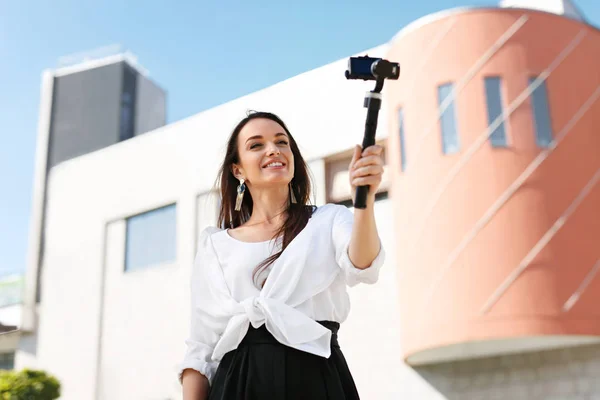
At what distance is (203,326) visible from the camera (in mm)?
2311

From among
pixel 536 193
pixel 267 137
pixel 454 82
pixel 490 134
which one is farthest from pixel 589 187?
pixel 267 137

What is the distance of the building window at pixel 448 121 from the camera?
10680 millimetres

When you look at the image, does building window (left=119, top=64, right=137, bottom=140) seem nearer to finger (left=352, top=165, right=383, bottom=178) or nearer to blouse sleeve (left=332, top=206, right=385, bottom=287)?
blouse sleeve (left=332, top=206, right=385, bottom=287)

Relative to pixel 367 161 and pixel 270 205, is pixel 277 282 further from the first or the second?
pixel 367 161

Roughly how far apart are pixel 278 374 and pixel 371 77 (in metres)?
0.77

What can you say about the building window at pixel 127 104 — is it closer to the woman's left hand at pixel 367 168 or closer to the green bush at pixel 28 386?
the green bush at pixel 28 386

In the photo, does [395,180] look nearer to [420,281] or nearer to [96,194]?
[420,281]

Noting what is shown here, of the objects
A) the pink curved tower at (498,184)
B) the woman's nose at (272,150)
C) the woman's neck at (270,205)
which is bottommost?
the woman's neck at (270,205)

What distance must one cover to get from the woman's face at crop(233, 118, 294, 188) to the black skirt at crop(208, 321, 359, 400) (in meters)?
0.44

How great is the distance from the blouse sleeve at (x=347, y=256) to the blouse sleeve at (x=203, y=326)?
368mm

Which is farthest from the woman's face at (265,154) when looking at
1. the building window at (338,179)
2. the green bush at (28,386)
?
the green bush at (28,386)

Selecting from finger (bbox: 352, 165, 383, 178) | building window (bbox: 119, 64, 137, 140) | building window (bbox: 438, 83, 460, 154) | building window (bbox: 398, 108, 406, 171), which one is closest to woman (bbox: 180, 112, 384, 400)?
finger (bbox: 352, 165, 383, 178)

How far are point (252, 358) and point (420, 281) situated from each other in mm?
8676

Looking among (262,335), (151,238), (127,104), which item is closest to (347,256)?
(262,335)
